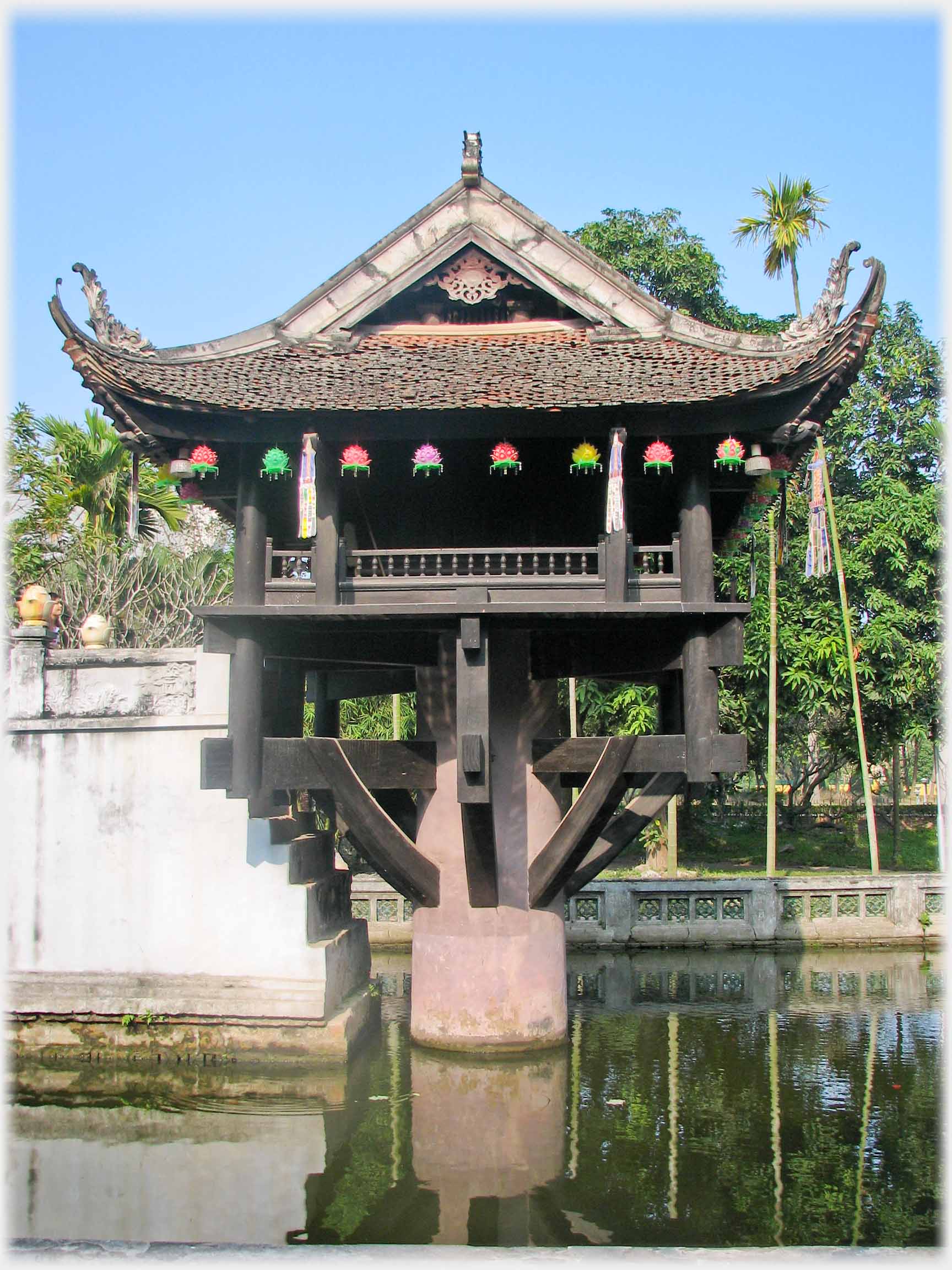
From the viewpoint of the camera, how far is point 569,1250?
219 inches

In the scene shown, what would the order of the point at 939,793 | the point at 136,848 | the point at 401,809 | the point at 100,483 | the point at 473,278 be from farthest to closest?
the point at 939,793 → the point at 100,483 → the point at 401,809 → the point at 473,278 → the point at 136,848

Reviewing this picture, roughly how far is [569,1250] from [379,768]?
19.5 ft

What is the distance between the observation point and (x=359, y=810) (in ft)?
34.9

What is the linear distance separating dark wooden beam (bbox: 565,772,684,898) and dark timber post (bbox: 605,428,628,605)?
213cm

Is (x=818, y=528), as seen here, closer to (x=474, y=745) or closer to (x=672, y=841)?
(x=474, y=745)

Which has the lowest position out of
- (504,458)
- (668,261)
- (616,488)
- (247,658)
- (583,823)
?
(583,823)

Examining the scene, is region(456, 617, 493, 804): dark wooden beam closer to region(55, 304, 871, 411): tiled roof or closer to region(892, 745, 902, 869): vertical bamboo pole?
region(55, 304, 871, 411): tiled roof

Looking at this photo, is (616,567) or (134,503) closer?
(616,567)

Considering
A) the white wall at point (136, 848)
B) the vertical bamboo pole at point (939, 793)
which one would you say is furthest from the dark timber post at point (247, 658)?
the vertical bamboo pole at point (939, 793)

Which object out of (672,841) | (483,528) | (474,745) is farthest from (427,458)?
(672,841)

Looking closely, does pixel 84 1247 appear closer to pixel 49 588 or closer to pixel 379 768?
pixel 379 768

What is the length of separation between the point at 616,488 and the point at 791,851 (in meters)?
23.2

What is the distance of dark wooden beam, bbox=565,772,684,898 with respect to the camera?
37.3 feet

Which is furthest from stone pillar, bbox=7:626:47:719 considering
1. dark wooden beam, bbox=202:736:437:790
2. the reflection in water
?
the reflection in water
